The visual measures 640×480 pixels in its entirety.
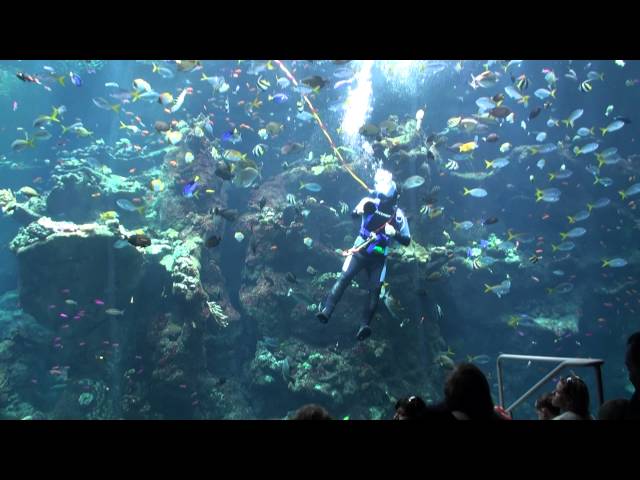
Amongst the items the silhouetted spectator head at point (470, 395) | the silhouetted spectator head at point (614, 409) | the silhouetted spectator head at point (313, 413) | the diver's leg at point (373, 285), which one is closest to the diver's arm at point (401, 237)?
the diver's leg at point (373, 285)

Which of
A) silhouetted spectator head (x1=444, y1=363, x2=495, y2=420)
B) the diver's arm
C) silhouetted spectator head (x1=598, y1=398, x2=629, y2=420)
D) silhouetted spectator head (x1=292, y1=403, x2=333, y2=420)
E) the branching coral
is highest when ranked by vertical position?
the diver's arm

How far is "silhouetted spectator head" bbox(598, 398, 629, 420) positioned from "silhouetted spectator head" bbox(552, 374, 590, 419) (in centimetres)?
13

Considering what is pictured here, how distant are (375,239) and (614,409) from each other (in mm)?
4997

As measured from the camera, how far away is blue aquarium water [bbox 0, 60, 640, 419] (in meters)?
9.66

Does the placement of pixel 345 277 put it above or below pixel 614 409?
above

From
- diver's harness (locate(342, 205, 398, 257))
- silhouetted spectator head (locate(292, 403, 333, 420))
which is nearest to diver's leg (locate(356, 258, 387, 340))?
diver's harness (locate(342, 205, 398, 257))

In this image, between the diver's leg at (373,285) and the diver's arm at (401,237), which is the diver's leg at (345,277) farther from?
the diver's arm at (401,237)

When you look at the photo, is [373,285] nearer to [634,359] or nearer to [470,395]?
[634,359]

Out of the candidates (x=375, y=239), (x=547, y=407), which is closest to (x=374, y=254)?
(x=375, y=239)

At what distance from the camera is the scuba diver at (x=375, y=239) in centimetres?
736

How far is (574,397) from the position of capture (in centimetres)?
280

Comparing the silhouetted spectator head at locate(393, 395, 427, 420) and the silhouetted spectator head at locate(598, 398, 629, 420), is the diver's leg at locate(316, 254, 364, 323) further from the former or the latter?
the silhouetted spectator head at locate(598, 398, 629, 420)

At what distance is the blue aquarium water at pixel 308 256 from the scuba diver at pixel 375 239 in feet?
0.16
